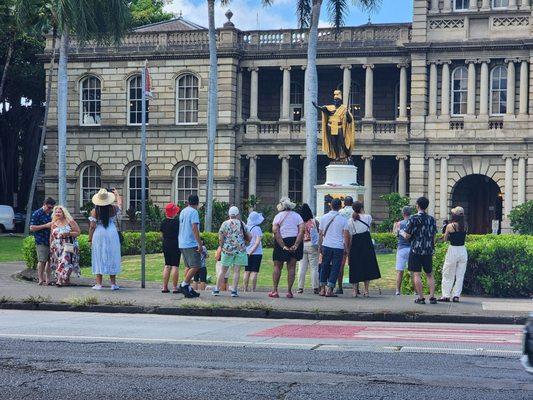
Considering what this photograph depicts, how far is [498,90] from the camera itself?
46688mm

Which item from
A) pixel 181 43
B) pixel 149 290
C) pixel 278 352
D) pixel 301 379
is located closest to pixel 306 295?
pixel 149 290

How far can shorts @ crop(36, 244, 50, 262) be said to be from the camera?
21.7m

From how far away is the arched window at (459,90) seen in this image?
47.1m

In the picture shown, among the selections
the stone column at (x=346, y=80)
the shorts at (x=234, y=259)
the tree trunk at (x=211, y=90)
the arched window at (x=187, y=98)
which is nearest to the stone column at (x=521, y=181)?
the stone column at (x=346, y=80)

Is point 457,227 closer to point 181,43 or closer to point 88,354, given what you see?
point 88,354

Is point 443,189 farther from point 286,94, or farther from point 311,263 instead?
point 311,263

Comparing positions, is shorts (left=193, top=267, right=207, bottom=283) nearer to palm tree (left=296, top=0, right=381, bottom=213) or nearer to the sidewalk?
the sidewalk

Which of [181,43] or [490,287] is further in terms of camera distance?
[181,43]

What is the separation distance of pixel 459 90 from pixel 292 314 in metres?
31.6

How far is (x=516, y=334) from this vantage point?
1503 centimetres

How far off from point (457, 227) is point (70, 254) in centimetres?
788

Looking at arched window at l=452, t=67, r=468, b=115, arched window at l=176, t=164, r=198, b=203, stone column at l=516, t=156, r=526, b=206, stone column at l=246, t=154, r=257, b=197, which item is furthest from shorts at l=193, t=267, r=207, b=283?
arched window at l=176, t=164, r=198, b=203

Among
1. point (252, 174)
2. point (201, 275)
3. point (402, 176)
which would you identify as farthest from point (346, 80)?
point (201, 275)

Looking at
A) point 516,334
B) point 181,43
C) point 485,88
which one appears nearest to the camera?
point 516,334
